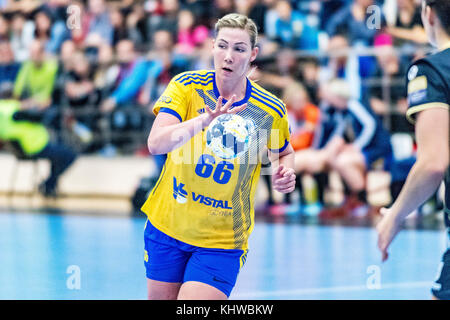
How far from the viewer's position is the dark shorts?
298 centimetres

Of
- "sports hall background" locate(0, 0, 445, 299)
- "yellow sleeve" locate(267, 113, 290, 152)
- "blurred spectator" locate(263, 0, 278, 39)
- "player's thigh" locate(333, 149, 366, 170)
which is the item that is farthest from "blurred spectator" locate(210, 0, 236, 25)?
"yellow sleeve" locate(267, 113, 290, 152)

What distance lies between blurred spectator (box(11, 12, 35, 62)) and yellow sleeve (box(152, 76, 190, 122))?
997 cm

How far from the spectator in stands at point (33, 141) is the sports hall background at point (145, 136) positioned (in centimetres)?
9

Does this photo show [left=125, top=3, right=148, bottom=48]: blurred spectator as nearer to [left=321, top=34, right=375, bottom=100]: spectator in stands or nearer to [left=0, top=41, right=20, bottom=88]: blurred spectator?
[left=0, top=41, right=20, bottom=88]: blurred spectator

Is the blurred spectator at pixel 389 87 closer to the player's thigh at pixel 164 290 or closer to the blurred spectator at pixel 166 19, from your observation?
the blurred spectator at pixel 166 19

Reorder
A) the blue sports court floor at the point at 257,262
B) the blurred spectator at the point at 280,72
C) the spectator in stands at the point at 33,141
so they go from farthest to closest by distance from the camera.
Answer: the spectator in stands at the point at 33,141
the blurred spectator at the point at 280,72
the blue sports court floor at the point at 257,262

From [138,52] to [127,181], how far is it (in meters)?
2.17

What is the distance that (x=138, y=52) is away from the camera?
1289 cm

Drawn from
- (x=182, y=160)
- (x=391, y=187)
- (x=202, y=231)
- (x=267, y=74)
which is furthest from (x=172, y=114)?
(x=267, y=74)

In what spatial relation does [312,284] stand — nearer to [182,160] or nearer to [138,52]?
[182,160]

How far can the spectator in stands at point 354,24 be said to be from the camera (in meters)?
10.7

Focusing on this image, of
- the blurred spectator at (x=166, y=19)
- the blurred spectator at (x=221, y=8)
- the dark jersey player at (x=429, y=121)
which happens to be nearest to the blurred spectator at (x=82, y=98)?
the blurred spectator at (x=166, y=19)

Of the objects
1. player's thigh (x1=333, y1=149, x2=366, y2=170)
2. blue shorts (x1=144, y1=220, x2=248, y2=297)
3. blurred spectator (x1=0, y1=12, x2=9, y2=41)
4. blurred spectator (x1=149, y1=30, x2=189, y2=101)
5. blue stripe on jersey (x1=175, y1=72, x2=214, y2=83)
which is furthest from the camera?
blurred spectator (x1=0, y1=12, x2=9, y2=41)

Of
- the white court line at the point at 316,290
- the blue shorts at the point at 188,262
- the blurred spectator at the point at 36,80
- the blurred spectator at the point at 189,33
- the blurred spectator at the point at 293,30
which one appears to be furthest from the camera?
the blurred spectator at the point at 36,80
